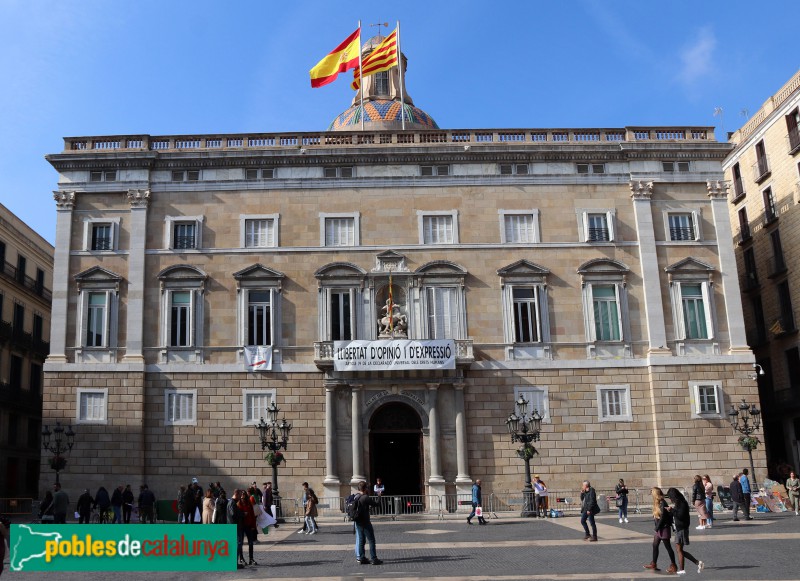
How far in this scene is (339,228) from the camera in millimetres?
37688

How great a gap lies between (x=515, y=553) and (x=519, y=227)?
20.0 m

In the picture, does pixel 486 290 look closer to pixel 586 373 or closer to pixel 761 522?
pixel 586 373

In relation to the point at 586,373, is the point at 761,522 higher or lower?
lower

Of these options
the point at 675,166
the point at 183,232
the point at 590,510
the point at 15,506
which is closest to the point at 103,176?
the point at 183,232

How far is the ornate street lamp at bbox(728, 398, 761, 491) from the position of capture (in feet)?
106

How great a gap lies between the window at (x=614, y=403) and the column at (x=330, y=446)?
11.0 metres

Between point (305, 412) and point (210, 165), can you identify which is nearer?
point (305, 412)

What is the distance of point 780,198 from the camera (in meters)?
42.9

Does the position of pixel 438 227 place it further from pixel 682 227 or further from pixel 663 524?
pixel 663 524

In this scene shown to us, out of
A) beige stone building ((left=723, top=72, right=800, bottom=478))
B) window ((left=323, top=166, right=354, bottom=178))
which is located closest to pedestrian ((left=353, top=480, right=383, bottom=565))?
window ((left=323, top=166, right=354, bottom=178))

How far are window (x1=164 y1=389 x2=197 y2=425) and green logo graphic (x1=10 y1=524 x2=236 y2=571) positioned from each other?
22.3m

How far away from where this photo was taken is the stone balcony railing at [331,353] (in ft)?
115

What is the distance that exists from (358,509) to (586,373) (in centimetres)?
1967

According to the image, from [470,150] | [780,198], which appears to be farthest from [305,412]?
[780,198]
